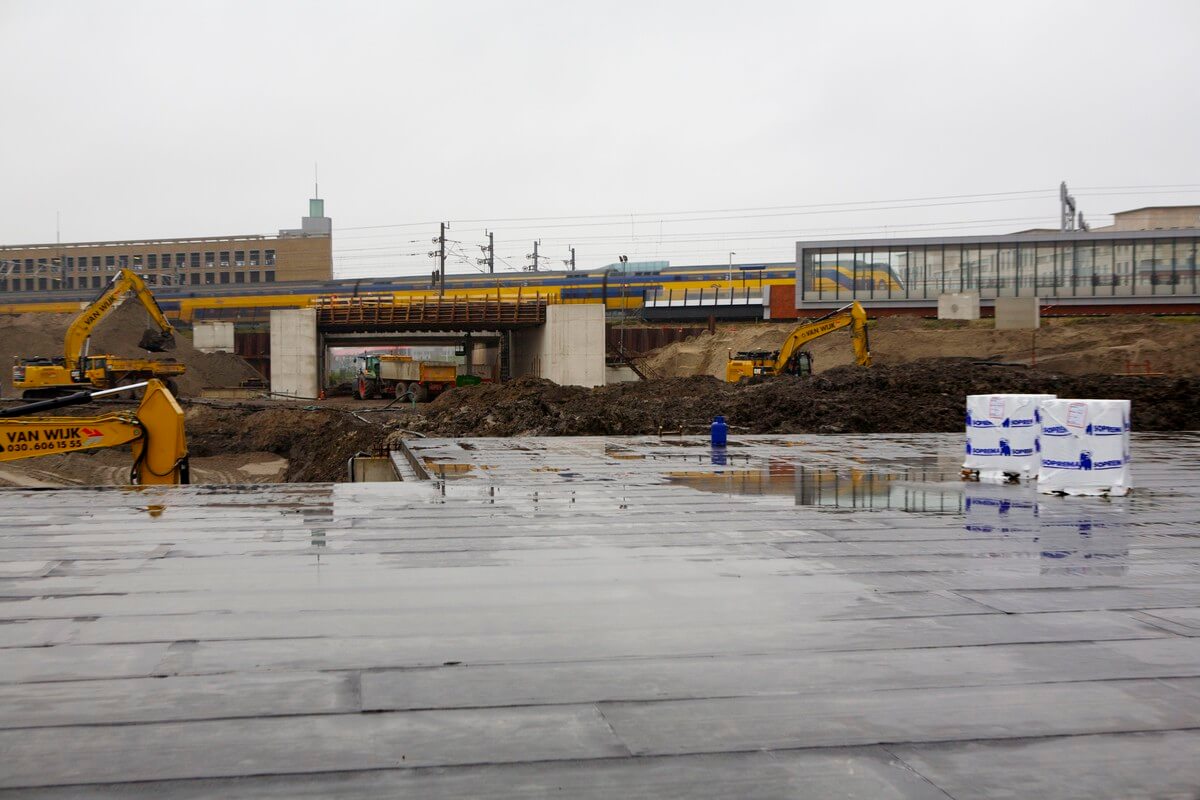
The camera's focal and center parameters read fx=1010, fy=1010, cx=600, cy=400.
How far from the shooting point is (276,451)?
1398 inches

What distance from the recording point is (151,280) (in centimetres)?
9894

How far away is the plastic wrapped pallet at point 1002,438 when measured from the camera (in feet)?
40.0

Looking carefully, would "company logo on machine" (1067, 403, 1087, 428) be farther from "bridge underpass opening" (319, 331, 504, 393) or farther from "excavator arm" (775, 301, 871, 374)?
"bridge underpass opening" (319, 331, 504, 393)

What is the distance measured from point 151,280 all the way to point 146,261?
3.07 meters

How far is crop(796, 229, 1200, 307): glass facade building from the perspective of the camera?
5166cm

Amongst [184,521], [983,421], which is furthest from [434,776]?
[983,421]

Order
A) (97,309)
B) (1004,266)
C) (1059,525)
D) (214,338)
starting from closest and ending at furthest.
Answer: (1059,525) < (97,309) < (1004,266) < (214,338)

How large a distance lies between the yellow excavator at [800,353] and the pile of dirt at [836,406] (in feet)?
16.7

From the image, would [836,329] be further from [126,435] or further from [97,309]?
[126,435]

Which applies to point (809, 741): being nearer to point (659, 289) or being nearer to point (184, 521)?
point (184, 521)

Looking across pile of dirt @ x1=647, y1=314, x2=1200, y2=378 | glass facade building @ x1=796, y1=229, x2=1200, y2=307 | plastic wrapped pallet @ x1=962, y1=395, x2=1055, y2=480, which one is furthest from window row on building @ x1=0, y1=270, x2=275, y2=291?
plastic wrapped pallet @ x1=962, y1=395, x2=1055, y2=480

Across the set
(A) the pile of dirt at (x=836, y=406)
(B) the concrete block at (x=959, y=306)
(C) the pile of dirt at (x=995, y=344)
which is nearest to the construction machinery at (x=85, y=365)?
(A) the pile of dirt at (x=836, y=406)

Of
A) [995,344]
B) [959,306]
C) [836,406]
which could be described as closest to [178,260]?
[959,306]

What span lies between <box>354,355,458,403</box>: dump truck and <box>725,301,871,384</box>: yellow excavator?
16774 millimetres
